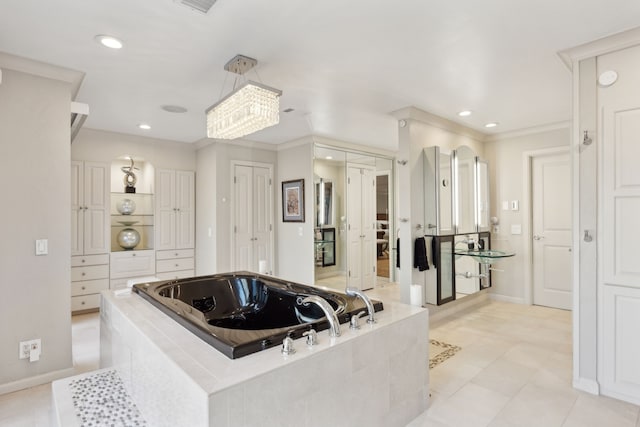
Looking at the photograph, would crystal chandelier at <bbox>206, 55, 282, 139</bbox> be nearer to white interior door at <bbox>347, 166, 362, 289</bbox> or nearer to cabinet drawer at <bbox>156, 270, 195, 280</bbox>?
white interior door at <bbox>347, 166, 362, 289</bbox>

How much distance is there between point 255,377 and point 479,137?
15.0ft

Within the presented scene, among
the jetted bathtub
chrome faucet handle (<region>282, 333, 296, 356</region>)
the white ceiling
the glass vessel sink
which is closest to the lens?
chrome faucet handle (<region>282, 333, 296, 356</region>)

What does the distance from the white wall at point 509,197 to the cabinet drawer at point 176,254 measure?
4.38m

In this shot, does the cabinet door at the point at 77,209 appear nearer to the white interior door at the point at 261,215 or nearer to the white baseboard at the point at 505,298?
the white interior door at the point at 261,215

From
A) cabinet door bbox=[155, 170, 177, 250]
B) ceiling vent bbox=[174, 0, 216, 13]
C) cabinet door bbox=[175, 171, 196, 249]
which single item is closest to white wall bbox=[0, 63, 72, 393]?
ceiling vent bbox=[174, 0, 216, 13]

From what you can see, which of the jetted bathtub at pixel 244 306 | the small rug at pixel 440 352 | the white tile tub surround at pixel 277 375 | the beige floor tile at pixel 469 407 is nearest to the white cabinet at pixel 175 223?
the jetted bathtub at pixel 244 306

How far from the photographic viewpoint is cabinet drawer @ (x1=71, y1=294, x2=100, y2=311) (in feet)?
13.7

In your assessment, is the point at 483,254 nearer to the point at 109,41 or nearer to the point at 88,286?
the point at 109,41

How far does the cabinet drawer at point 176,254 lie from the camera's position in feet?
15.8

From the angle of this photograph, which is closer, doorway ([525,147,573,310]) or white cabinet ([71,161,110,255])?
white cabinet ([71,161,110,255])

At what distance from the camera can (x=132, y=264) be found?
181 inches

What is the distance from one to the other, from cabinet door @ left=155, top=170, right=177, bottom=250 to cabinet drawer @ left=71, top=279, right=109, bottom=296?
78cm

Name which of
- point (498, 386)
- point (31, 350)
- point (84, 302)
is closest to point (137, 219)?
point (84, 302)

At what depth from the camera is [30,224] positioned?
8.21 ft
